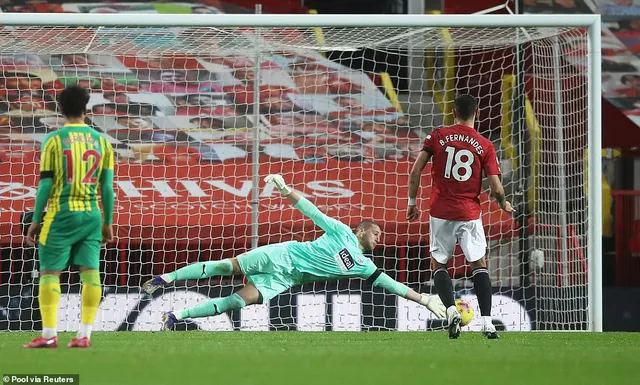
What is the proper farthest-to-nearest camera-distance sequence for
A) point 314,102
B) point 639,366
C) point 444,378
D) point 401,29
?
point 314,102 → point 401,29 → point 639,366 → point 444,378

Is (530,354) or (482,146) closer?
(530,354)

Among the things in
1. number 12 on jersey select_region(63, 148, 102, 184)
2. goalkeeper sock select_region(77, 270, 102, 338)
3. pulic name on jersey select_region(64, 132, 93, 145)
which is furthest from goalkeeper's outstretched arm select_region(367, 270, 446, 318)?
pulic name on jersey select_region(64, 132, 93, 145)

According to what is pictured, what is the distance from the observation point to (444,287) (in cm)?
841

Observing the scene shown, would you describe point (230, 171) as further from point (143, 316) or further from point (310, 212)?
point (310, 212)

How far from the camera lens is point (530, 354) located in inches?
267

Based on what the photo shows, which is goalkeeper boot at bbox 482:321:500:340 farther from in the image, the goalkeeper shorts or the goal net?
the goal net

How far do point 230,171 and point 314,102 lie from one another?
4.37ft

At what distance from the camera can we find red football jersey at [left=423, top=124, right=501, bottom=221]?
331 inches

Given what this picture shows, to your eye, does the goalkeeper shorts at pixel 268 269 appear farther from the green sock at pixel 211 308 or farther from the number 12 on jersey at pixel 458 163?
the number 12 on jersey at pixel 458 163

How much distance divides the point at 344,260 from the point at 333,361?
342cm

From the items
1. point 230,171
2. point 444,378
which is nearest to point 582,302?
point 230,171

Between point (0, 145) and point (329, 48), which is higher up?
point (329, 48)

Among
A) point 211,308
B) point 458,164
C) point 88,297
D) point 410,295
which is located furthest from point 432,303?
point 88,297

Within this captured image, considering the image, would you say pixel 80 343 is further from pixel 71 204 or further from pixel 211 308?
pixel 211 308
